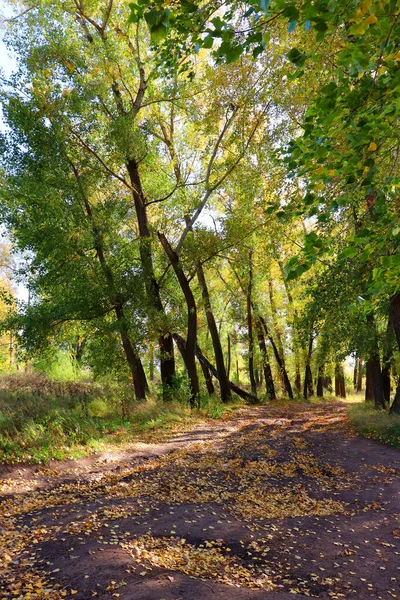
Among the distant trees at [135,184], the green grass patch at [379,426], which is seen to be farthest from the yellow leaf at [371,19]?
the green grass patch at [379,426]

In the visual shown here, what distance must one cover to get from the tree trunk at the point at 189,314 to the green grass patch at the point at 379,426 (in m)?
5.80

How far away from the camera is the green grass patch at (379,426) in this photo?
10516 mm

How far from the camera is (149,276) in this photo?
13.8 m

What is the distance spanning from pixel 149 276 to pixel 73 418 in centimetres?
560

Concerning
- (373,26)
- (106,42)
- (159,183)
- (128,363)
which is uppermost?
(106,42)

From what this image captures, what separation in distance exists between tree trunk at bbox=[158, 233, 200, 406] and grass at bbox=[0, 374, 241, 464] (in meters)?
0.82

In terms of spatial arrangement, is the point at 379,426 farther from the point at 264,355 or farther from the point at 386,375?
the point at 264,355

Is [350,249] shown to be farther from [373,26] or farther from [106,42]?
[106,42]

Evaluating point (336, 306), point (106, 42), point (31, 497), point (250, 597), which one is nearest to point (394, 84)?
point (250, 597)

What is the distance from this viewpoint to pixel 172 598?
3182mm

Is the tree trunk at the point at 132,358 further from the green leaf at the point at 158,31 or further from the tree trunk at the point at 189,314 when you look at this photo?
the green leaf at the point at 158,31

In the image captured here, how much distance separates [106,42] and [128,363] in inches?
386

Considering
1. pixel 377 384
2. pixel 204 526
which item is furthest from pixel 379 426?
pixel 204 526

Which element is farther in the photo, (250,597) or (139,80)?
(139,80)
